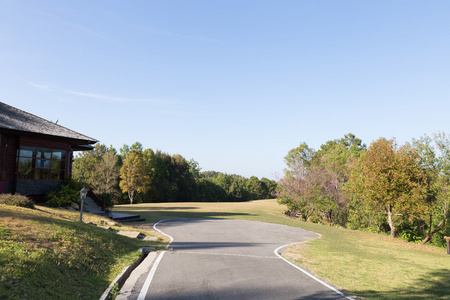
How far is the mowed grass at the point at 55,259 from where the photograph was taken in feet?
18.0

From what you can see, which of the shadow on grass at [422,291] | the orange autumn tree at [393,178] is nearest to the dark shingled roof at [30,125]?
the shadow on grass at [422,291]

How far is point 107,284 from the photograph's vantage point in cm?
696

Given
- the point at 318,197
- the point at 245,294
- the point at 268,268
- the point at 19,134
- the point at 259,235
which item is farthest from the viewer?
the point at 318,197

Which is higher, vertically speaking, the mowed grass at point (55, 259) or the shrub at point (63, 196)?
the shrub at point (63, 196)

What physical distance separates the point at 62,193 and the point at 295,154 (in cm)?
4191

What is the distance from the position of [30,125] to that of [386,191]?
27400 mm

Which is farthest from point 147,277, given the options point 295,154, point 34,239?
point 295,154

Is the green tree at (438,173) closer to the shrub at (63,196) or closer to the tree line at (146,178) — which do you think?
the tree line at (146,178)

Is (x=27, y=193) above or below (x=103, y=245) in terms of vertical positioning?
above

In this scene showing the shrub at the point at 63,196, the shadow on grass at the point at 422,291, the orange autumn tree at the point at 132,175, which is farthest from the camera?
the orange autumn tree at the point at 132,175

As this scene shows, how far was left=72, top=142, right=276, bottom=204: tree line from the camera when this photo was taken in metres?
56.6

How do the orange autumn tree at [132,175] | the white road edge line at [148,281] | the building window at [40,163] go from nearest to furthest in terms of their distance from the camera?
the white road edge line at [148,281] < the building window at [40,163] < the orange autumn tree at [132,175]

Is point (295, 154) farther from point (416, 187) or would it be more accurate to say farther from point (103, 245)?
point (103, 245)

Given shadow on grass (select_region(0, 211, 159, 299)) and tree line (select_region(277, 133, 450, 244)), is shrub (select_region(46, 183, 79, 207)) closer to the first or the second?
shadow on grass (select_region(0, 211, 159, 299))
